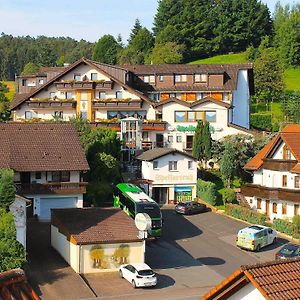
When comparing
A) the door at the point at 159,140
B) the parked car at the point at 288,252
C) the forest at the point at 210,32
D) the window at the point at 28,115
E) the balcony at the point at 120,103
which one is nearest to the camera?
the parked car at the point at 288,252

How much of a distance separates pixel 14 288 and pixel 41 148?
3271 centimetres

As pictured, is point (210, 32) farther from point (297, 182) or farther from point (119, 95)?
point (297, 182)

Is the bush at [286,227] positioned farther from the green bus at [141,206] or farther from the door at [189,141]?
the door at [189,141]

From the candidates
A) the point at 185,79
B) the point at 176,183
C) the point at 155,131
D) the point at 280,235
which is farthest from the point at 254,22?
the point at 280,235

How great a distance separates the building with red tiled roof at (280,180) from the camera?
4566cm

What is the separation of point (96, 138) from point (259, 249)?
17.6 metres

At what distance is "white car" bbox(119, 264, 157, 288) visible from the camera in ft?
99.3

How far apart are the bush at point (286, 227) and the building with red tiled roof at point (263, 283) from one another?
29851mm

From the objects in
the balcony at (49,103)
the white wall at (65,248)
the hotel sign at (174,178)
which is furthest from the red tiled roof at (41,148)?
the balcony at (49,103)

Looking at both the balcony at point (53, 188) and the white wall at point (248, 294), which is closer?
the white wall at point (248, 294)

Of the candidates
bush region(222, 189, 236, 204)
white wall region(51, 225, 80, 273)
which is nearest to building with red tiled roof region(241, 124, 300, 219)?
bush region(222, 189, 236, 204)

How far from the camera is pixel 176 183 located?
171 ft

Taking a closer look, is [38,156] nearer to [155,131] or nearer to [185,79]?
[155,131]

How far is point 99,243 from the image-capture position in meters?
32.5
